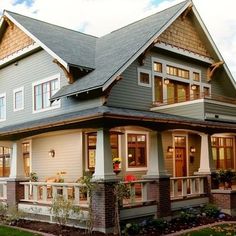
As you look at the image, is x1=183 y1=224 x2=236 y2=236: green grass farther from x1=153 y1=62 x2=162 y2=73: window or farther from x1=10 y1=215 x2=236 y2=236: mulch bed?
x1=153 y1=62 x2=162 y2=73: window

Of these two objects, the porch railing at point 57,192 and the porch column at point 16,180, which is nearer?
the porch railing at point 57,192

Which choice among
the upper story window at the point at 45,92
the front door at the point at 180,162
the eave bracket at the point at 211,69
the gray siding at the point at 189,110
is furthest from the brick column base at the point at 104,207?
the eave bracket at the point at 211,69

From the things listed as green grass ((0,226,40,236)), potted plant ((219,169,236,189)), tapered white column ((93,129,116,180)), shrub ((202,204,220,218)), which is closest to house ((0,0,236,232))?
tapered white column ((93,129,116,180))

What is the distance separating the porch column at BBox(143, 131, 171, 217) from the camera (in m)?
13.7

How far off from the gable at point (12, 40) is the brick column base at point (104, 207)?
1107cm

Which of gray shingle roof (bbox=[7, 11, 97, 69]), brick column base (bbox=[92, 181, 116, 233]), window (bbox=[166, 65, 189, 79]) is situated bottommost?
brick column base (bbox=[92, 181, 116, 233])

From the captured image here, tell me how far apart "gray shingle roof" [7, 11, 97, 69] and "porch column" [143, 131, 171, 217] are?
5.84 meters

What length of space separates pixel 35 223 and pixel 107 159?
4067 millimetres

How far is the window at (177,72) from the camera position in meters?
20.4

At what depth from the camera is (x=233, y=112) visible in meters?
19.7

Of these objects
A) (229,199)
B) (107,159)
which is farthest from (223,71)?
(107,159)

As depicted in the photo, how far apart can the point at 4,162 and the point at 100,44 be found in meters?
8.44

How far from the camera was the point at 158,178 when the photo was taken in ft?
44.9

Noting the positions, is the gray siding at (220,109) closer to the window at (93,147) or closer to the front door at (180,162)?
the front door at (180,162)
